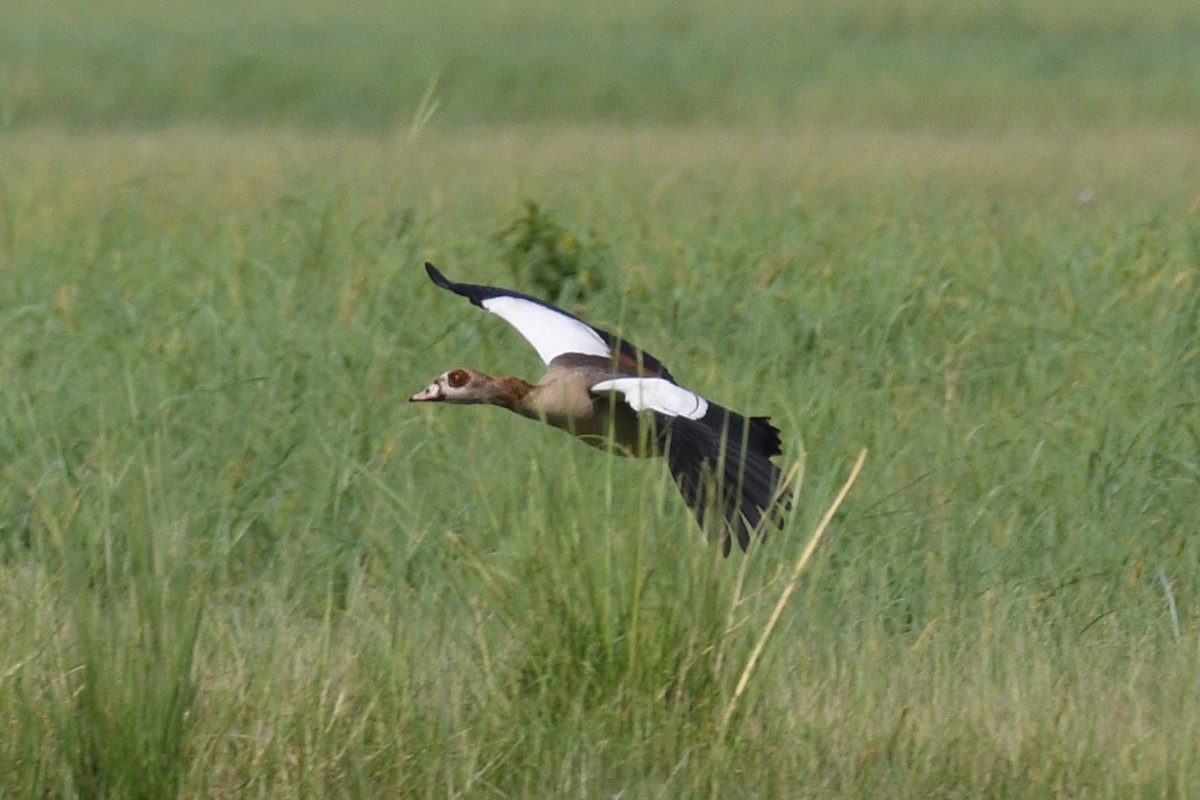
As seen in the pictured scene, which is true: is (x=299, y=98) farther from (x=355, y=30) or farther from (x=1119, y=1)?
(x=1119, y=1)

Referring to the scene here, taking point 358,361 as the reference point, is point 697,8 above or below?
above

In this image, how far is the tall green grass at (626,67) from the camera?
17.1 metres

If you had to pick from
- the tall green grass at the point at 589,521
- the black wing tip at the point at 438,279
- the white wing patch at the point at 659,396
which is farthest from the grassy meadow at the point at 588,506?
the black wing tip at the point at 438,279

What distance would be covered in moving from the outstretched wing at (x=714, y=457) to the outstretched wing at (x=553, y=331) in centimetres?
54

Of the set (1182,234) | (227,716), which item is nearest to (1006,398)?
(1182,234)

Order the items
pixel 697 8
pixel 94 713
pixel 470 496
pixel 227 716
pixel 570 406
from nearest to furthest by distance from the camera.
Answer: pixel 94 713 < pixel 227 716 < pixel 570 406 < pixel 470 496 < pixel 697 8

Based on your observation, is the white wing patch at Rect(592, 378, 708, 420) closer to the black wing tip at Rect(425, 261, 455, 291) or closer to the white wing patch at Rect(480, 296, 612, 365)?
the white wing patch at Rect(480, 296, 612, 365)

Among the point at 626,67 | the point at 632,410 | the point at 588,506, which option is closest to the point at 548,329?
the point at 632,410

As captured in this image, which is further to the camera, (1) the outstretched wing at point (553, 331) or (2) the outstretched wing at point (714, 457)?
(1) the outstretched wing at point (553, 331)

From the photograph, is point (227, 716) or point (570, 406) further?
point (570, 406)

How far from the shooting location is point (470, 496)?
432cm

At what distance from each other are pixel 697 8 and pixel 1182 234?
65.1 feet

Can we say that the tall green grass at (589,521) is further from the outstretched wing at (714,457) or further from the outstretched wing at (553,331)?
the outstretched wing at (553,331)

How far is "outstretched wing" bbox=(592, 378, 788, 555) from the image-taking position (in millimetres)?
3285
